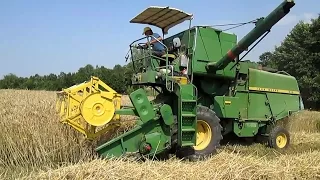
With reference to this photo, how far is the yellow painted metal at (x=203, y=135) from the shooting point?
7004 millimetres

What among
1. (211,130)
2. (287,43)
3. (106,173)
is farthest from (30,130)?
(287,43)

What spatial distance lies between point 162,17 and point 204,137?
10.0ft

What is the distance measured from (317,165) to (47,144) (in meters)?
5.16

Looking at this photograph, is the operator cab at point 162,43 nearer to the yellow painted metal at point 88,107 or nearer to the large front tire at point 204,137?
the large front tire at point 204,137

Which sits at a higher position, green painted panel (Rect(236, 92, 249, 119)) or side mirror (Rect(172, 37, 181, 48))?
side mirror (Rect(172, 37, 181, 48))

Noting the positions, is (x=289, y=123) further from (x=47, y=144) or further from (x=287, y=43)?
(x=287, y=43)

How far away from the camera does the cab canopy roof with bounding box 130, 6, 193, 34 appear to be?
7.46m

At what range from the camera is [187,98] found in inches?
261

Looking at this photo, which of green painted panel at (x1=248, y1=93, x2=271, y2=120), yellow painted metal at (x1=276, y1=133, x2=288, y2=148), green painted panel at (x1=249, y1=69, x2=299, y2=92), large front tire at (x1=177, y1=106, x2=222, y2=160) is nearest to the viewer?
large front tire at (x1=177, y1=106, x2=222, y2=160)

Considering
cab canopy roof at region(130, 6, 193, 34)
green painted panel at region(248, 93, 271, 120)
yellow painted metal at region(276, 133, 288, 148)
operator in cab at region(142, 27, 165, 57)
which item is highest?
cab canopy roof at region(130, 6, 193, 34)

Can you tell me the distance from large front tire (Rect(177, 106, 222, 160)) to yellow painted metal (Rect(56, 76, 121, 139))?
1.72m

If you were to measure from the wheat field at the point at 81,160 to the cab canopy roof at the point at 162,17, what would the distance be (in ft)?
10.1

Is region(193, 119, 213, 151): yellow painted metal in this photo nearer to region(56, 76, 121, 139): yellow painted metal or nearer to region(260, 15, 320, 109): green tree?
region(56, 76, 121, 139): yellow painted metal

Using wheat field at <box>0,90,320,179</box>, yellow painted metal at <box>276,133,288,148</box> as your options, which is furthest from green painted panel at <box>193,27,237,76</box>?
yellow painted metal at <box>276,133,288,148</box>
